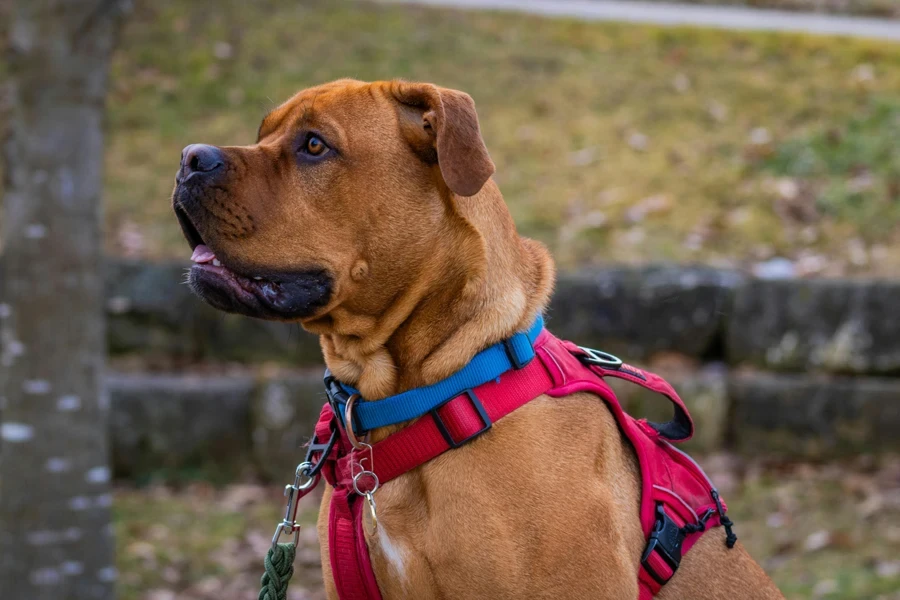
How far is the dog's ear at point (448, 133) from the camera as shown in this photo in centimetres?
279

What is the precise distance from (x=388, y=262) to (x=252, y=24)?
885 cm

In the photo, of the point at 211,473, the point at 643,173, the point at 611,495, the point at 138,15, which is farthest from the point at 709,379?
the point at 138,15

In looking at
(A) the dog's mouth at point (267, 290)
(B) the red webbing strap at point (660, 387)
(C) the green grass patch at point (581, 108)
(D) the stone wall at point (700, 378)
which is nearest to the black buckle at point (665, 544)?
(B) the red webbing strap at point (660, 387)

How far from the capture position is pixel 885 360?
6.95 m

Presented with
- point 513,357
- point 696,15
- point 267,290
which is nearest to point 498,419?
point 513,357

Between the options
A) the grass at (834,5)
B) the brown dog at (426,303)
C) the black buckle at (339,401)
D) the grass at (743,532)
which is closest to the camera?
the brown dog at (426,303)

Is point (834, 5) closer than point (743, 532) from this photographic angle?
No

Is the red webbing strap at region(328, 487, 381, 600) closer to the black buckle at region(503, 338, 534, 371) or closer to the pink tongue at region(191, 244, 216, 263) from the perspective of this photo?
the black buckle at region(503, 338, 534, 371)

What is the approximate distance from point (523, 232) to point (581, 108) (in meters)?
2.10

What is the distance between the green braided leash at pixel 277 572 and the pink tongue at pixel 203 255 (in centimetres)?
89

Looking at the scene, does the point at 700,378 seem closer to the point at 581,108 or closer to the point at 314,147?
the point at 581,108

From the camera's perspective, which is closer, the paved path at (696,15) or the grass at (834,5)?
the paved path at (696,15)

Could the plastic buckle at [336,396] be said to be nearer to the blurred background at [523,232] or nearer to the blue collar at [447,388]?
the blue collar at [447,388]

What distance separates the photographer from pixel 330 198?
2.93m
